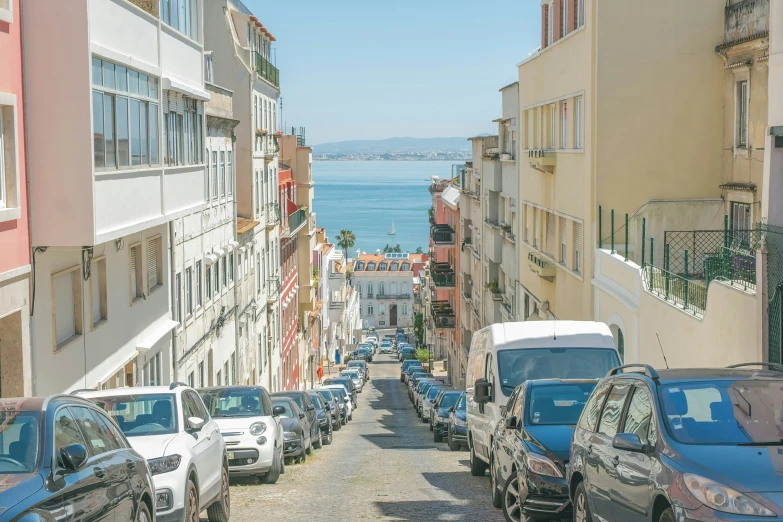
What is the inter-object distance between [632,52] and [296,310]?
123 ft

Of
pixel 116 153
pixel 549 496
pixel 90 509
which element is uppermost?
pixel 116 153

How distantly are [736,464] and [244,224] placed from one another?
32472mm

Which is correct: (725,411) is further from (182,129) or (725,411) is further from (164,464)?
(182,129)

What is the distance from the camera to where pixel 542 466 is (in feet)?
37.5

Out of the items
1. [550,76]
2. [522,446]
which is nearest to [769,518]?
[522,446]

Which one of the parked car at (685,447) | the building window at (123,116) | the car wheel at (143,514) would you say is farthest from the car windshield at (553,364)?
the car wheel at (143,514)

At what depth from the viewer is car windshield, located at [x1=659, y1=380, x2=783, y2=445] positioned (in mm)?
8086

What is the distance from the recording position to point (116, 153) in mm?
17109

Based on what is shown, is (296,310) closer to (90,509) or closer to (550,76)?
(550,76)

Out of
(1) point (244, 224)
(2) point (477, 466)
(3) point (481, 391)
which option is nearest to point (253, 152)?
(1) point (244, 224)

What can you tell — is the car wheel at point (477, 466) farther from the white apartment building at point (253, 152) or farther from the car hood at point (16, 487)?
the white apartment building at point (253, 152)

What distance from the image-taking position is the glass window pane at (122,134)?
17.2 metres

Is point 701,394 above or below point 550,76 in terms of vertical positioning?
below

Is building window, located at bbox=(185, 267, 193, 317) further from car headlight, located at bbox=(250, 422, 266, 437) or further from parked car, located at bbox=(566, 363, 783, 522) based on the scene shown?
parked car, located at bbox=(566, 363, 783, 522)
